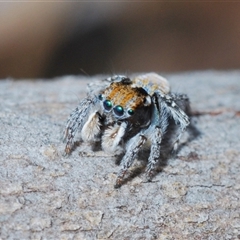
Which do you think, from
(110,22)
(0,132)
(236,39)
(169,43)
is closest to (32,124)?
(0,132)

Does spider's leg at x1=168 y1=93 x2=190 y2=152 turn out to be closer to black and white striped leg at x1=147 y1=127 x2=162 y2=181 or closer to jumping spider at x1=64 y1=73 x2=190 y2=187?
jumping spider at x1=64 y1=73 x2=190 y2=187

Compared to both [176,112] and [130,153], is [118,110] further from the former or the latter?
[176,112]

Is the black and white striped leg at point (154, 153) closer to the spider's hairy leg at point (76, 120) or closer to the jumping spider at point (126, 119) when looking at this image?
the jumping spider at point (126, 119)

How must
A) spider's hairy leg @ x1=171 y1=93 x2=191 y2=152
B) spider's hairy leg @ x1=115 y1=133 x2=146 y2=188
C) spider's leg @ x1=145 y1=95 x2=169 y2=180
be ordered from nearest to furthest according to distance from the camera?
spider's hairy leg @ x1=115 y1=133 x2=146 y2=188 < spider's leg @ x1=145 y1=95 x2=169 y2=180 < spider's hairy leg @ x1=171 y1=93 x2=191 y2=152

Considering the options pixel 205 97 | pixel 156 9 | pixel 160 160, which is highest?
pixel 156 9

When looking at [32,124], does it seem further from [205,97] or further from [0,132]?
[205,97]

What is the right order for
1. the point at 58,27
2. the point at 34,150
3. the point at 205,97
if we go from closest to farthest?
the point at 34,150 → the point at 205,97 → the point at 58,27

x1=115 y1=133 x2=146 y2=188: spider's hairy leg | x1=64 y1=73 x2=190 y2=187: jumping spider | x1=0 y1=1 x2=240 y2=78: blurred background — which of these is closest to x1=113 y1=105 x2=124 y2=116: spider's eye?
x1=64 y1=73 x2=190 y2=187: jumping spider
